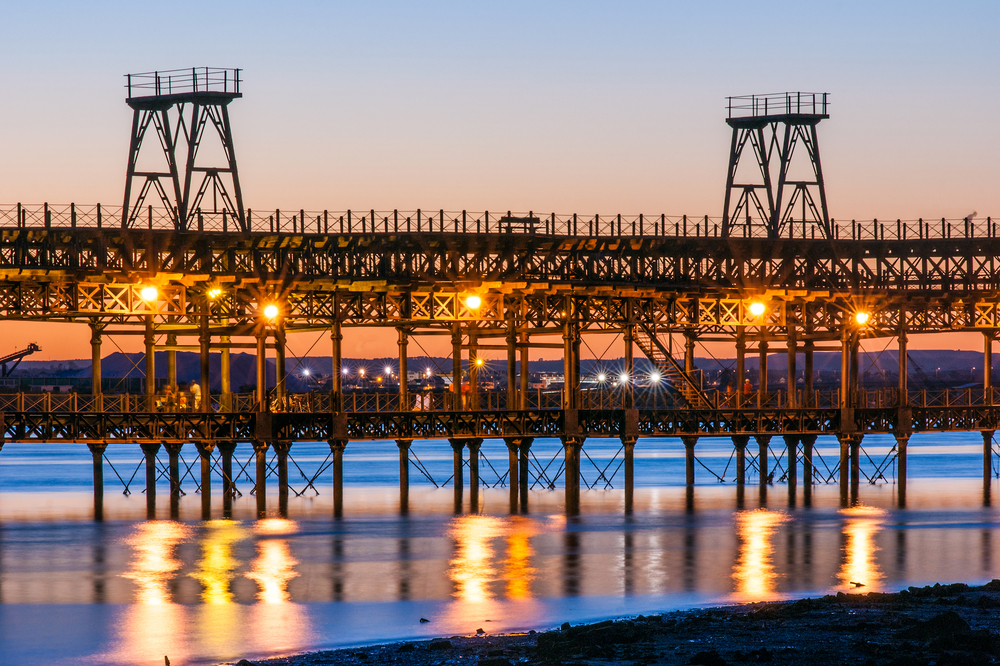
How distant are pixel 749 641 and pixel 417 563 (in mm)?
12708

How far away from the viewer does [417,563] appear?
33.6m

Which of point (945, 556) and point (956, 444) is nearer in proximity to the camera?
point (945, 556)

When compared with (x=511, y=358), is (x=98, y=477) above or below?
below

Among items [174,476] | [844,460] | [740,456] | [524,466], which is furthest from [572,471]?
[174,476]

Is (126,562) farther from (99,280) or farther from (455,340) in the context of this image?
(455,340)

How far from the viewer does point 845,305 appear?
50.8m

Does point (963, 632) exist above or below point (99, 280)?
below

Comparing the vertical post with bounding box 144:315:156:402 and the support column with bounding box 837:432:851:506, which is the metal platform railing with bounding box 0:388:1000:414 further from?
the support column with bounding box 837:432:851:506

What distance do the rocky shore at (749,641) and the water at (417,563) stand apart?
5.77 feet

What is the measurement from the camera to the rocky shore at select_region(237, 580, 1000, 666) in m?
20.9

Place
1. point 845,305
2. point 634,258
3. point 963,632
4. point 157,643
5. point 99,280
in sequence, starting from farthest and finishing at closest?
point 845,305 → point 634,258 → point 99,280 → point 157,643 → point 963,632

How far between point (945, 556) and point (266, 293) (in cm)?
2193

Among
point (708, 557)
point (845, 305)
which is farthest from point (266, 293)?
point (845, 305)

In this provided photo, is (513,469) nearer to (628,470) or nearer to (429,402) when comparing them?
(429,402)
